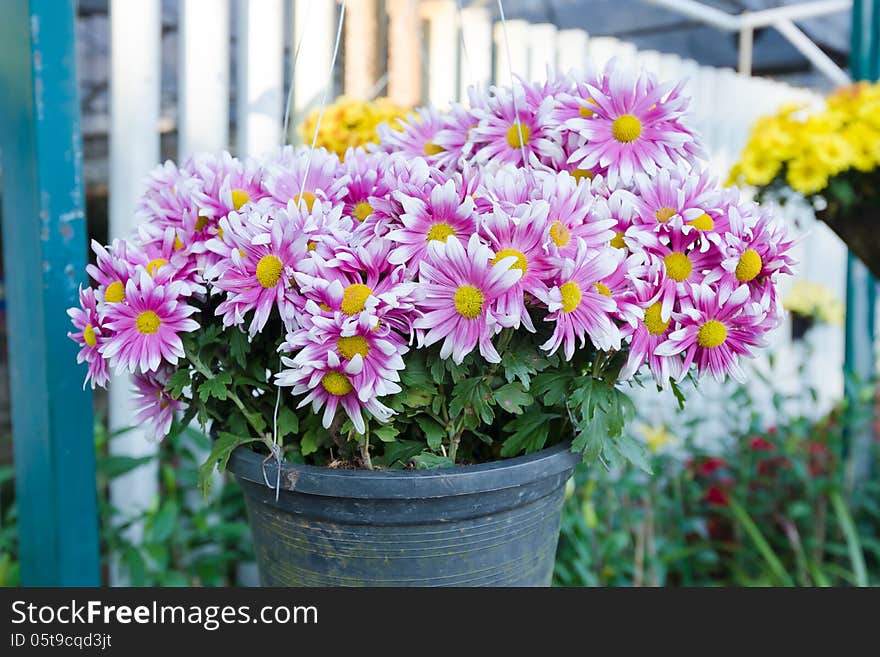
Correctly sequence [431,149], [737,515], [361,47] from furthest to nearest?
1. [737,515]
2. [361,47]
3. [431,149]

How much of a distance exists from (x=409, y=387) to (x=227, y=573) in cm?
126

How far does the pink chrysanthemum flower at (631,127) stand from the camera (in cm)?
77

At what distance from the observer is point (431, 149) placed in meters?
0.90

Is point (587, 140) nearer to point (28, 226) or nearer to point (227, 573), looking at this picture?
point (28, 226)

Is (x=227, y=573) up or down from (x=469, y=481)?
down

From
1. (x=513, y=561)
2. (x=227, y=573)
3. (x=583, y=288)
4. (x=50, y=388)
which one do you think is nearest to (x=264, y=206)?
(x=583, y=288)

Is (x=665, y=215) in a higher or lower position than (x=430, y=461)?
higher

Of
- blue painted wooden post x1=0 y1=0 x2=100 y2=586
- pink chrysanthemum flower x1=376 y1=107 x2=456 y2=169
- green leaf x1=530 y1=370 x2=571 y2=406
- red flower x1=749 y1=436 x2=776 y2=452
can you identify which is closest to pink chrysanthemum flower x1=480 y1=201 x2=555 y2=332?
green leaf x1=530 y1=370 x2=571 y2=406

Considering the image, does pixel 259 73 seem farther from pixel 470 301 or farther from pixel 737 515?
pixel 737 515

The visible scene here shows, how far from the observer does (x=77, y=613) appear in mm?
817

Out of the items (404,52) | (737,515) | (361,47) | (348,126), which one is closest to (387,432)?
(348,126)

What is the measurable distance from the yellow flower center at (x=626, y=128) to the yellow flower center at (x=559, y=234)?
16cm

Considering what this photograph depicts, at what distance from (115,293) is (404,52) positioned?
1305mm

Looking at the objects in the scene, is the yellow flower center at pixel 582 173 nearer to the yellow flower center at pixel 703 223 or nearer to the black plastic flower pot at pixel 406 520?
the yellow flower center at pixel 703 223
